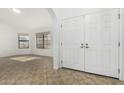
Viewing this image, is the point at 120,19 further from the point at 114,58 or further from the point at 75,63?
the point at 75,63

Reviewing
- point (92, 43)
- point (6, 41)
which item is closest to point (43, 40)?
point (6, 41)

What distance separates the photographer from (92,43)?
3584 millimetres

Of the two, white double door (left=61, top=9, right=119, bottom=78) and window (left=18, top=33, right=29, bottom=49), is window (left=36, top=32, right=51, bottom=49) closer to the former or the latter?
window (left=18, top=33, right=29, bottom=49)

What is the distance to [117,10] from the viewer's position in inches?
120

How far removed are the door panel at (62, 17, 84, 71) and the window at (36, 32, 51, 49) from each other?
4.18 m

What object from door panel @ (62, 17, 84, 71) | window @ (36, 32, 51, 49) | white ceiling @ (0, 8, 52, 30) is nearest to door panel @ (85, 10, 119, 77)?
door panel @ (62, 17, 84, 71)

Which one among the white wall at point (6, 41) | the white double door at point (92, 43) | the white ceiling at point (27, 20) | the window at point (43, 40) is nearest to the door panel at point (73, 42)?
the white double door at point (92, 43)

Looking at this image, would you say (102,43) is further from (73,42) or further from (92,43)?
(73,42)

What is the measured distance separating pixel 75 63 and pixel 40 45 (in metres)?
5.52

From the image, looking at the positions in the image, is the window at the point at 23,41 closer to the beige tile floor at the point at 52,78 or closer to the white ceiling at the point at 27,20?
the white ceiling at the point at 27,20

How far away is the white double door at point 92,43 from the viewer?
3.16 m

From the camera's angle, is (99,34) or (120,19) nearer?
(120,19)

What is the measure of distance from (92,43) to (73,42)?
0.76 meters
